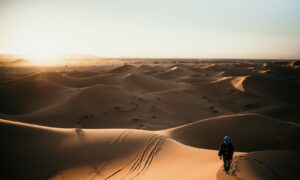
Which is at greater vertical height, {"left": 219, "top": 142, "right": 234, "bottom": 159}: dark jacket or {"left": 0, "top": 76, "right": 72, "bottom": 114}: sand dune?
{"left": 219, "top": 142, "right": 234, "bottom": 159}: dark jacket

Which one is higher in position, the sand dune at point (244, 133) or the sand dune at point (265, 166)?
the sand dune at point (265, 166)

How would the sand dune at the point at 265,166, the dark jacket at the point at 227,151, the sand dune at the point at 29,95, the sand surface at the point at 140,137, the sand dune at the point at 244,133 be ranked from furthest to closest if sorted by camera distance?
the sand dune at the point at 29,95 < the sand dune at the point at 244,133 < the sand surface at the point at 140,137 < the dark jacket at the point at 227,151 < the sand dune at the point at 265,166

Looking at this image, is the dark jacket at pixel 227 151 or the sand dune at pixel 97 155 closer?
the dark jacket at pixel 227 151

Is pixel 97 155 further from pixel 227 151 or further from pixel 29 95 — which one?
pixel 29 95

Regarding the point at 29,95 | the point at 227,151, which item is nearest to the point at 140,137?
the point at 227,151

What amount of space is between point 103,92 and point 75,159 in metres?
11.9

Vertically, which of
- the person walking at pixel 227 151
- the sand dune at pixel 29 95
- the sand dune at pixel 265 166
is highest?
the person walking at pixel 227 151

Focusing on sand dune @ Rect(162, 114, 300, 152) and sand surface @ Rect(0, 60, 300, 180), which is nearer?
sand surface @ Rect(0, 60, 300, 180)

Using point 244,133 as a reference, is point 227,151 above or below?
above

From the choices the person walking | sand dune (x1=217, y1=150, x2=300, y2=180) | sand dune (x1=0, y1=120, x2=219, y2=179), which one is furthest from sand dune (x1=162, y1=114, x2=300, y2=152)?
the person walking

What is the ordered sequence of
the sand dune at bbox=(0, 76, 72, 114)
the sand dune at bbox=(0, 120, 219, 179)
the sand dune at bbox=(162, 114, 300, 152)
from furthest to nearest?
the sand dune at bbox=(0, 76, 72, 114)
the sand dune at bbox=(162, 114, 300, 152)
the sand dune at bbox=(0, 120, 219, 179)

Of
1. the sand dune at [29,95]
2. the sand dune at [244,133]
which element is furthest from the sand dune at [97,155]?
the sand dune at [29,95]

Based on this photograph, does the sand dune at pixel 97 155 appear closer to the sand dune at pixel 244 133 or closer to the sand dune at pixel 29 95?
the sand dune at pixel 244 133

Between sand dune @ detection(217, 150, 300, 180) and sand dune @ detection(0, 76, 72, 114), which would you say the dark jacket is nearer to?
sand dune @ detection(217, 150, 300, 180)
